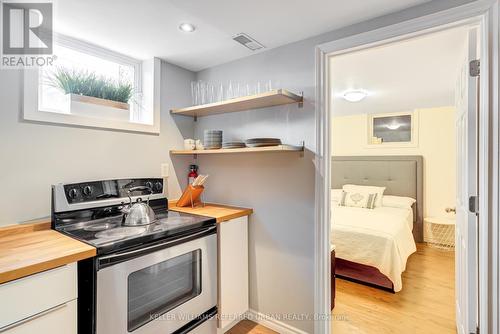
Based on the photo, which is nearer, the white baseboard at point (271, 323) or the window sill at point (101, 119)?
the window sill at point (101, 119)

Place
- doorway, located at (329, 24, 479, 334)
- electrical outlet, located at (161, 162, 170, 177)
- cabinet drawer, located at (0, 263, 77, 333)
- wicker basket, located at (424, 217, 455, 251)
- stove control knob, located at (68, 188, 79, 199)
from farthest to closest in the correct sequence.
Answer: wicker basket, located at (424, 217, 455, 251) < electrical outlet, located at (161, 162, 170, 177) < doorway, located at (329, 24, 479, 334) < stove control knob, located at (68, 188, 79, 199) < cabinet drawer, located at (0, 263, 77, 333)

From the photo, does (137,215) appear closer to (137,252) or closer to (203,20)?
(137,252)

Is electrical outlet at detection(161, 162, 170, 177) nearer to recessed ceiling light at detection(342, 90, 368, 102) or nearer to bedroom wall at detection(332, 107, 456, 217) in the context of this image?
recessed ceiling light at detection(342, 90, 368, 102)

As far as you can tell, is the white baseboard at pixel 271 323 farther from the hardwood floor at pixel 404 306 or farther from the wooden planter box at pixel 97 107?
the wooden planter box at pixel 97 107

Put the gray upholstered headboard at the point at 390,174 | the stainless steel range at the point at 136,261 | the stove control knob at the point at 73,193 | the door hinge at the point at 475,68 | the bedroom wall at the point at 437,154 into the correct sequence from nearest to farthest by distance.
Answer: the stainless steel range at the point at 136,261 → the door hinge at the point at 475,68 → the stove control knob at the point at 73,193 → the bedroom wall at the point at 437,154 → the gray upholstered headboard at the point at 390,174

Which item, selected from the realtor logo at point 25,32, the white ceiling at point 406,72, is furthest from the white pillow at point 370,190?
the realtor logo at point 25,32

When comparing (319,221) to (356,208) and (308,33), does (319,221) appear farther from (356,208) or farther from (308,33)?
(356,208)

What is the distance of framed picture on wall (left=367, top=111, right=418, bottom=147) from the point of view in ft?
14.2

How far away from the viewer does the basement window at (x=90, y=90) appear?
169 centimetres

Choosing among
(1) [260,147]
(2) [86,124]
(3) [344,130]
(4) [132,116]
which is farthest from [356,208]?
(2) [86,124]

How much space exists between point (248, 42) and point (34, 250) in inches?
71.8

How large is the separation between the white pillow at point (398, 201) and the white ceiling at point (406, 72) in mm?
1470

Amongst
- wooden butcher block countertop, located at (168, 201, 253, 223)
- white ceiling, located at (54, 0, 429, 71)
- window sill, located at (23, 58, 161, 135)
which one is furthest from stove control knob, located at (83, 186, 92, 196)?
white ceiling, located at (54, 0, 429, 71)

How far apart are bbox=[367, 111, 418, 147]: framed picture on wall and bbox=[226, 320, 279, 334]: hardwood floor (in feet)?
12.3
